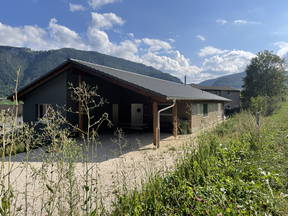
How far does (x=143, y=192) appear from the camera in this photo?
9.23ft

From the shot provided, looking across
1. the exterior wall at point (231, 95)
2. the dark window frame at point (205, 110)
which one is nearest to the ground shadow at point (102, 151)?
the dark window frame at point (205, 110)

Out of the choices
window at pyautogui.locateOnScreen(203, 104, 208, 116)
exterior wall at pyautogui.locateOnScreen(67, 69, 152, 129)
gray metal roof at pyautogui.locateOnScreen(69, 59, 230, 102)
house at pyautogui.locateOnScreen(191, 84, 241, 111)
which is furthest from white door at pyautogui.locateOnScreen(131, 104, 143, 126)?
house at pyautogui.locateOnScreen(191, 84, 241, 111)

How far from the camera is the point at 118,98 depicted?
46.3 feet

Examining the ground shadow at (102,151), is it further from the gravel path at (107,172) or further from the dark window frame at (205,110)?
the dark window frame at (205,110)

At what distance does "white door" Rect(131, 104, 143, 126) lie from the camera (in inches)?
549

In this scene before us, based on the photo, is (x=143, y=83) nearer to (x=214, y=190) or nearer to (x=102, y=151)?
(x=102, y=151)

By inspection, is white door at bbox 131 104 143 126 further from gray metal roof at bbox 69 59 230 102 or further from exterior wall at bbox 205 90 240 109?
exterior wall at bbox 205 90 240 109

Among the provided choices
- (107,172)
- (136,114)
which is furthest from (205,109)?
(107,172)

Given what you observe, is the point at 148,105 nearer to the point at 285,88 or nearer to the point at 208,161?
the point at 208,161

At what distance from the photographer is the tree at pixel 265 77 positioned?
33.1m

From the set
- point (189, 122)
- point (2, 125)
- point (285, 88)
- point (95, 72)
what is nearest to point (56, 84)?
point (95, 72)

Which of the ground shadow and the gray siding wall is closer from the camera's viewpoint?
the ground shadow

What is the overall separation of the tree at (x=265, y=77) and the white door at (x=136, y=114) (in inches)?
1014

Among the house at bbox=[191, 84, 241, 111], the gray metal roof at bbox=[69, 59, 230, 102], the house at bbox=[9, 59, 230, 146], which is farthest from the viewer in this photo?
the house at bbox=[191, 84, 241, 111]
